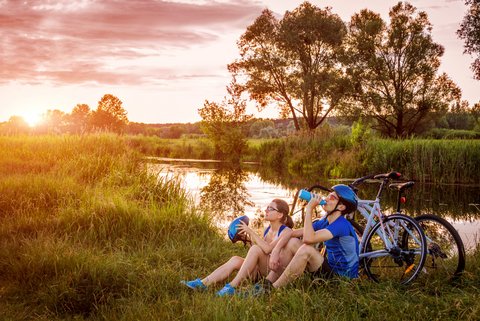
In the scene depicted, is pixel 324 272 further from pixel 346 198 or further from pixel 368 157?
pixel 368 157

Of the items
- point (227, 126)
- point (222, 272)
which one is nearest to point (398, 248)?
point (222, 272)

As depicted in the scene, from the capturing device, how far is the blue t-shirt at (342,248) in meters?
5.20

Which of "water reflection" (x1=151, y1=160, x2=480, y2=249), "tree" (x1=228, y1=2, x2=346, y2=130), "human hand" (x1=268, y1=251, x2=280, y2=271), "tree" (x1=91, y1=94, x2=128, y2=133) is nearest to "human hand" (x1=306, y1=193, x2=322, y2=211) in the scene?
"human hand" (x1=268, y1=251, x2=280, y2=271)

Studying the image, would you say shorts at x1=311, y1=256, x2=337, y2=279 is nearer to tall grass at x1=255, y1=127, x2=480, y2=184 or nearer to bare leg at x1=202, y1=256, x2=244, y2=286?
bare leg at x1=202, y1=256, x2=244, y2=286

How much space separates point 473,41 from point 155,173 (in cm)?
1798

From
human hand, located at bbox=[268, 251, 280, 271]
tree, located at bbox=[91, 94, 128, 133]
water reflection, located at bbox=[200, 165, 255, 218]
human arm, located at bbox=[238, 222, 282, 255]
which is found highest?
tree, located at bbox=[91, 94, 128, 133]

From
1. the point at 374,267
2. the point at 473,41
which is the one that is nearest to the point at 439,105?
the point at 473,41

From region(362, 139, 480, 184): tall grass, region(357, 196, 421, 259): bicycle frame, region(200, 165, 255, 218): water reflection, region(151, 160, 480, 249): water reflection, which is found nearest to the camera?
region(357, 196, 421, 259): bicycle frame

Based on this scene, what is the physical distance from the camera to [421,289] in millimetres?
5105

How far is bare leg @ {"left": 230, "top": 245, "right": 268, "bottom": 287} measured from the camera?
5282 millimetres

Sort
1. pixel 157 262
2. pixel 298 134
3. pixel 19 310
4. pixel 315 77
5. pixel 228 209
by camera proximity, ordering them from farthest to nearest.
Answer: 1. pixel 315 77
2. pixel 298 134
3. pixel 228 209
4. pixel 157 262
5. pixel 19 310

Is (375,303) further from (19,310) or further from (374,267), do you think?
(19,310)

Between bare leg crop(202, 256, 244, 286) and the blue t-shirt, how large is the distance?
1.04 metres

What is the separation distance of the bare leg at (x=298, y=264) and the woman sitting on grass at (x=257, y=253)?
0.27 meters
